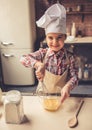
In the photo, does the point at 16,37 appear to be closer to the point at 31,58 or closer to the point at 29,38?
the point at 29,38

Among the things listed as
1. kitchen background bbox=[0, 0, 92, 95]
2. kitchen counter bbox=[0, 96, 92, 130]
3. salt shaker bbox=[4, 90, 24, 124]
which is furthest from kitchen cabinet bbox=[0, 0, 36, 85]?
salt shaker bbox=[4, 90, 24, 124]

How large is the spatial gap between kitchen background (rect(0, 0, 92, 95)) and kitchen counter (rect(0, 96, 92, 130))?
1.76 metres

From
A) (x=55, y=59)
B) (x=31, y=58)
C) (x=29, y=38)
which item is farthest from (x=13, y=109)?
(x=29, y=38)

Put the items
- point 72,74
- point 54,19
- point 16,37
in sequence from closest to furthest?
point 54,19, point 72,74, point 16,37

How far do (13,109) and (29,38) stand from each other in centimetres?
203

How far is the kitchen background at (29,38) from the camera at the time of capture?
9.74 ft

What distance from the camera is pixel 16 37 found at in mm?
3061

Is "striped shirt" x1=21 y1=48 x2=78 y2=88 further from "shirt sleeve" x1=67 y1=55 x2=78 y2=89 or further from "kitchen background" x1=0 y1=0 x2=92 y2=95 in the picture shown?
"kitchen background" x1=0 y1=0 x2=92 y2=95

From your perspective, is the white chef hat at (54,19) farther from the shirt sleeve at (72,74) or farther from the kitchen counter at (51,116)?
the kitchen counter at (51,116)

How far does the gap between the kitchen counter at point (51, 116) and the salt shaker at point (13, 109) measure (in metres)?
0.03

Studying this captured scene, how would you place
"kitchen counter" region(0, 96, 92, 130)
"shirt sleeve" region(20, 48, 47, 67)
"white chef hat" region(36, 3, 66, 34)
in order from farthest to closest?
"shirt sleeve" region(20, 48, 47, 67)
"white chef hat" region(36, 3, 66, 34)
"kitchen counter" region(0, 96, 92, 130)

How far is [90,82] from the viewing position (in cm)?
339

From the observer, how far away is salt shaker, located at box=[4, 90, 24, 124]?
112 centimetres

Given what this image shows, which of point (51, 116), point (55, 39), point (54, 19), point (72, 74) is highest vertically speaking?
point (54, 19)
